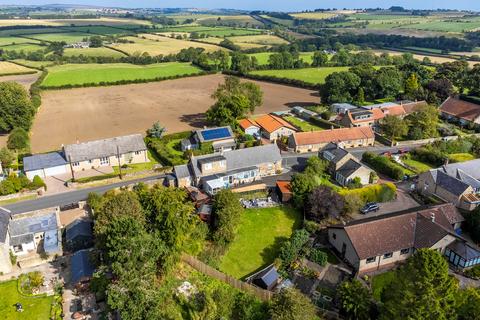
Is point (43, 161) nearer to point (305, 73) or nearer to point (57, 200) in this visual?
point (57, 200)

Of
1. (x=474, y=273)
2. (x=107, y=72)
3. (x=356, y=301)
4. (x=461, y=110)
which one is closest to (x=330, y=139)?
(x=474, y=273)

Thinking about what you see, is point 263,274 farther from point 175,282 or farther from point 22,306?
point 22,306

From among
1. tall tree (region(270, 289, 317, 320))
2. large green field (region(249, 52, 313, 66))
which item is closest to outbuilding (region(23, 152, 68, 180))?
tall tree (region(270, 289, 317, 320))

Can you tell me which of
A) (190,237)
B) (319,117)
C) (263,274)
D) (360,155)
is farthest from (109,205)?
(319,117)

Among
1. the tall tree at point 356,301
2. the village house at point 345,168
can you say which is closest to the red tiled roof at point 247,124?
the village house at point 345,168

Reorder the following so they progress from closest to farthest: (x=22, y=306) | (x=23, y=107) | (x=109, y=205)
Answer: (x=22, y=306)
(x=109, y=205)
(x=23, y=107)

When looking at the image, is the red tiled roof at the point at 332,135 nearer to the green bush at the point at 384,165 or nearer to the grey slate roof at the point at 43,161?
the green bush at the point at 384,165
